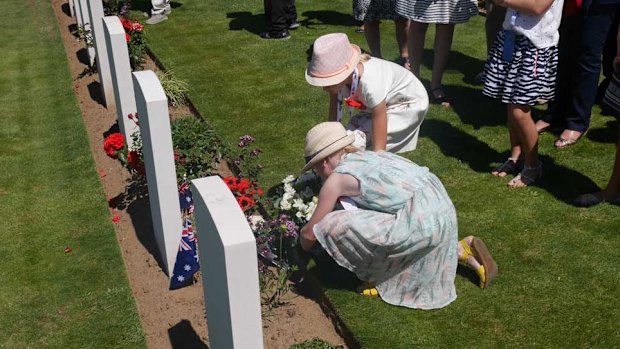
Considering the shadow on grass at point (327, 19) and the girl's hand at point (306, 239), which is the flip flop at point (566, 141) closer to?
the girl's hand at point (306, 239)

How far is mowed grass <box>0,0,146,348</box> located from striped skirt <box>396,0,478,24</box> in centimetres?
323

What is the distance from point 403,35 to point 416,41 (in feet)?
2.90

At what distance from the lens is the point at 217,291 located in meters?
3.06

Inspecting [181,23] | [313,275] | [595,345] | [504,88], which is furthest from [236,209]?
[181,23]

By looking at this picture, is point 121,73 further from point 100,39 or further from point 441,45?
point 441,45

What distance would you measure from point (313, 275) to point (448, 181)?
160cm

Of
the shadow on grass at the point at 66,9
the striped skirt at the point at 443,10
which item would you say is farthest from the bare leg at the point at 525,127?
the shadow on grass at the point at 66,9

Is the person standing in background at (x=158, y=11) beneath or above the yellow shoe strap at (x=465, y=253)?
beneath

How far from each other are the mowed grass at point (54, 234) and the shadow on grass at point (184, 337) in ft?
0.64

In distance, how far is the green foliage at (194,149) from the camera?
17.5 feet

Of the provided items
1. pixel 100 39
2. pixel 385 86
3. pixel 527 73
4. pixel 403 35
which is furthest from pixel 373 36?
pixel 385 86

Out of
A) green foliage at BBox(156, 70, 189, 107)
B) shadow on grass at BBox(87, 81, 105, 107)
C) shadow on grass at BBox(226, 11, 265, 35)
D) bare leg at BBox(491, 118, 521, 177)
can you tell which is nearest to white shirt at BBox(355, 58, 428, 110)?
bare leg at BBox(491, 118, 521, 177)

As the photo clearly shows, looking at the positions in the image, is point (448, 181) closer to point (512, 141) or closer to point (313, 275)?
point (512, 141)

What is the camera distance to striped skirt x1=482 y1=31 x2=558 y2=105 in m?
5.11
